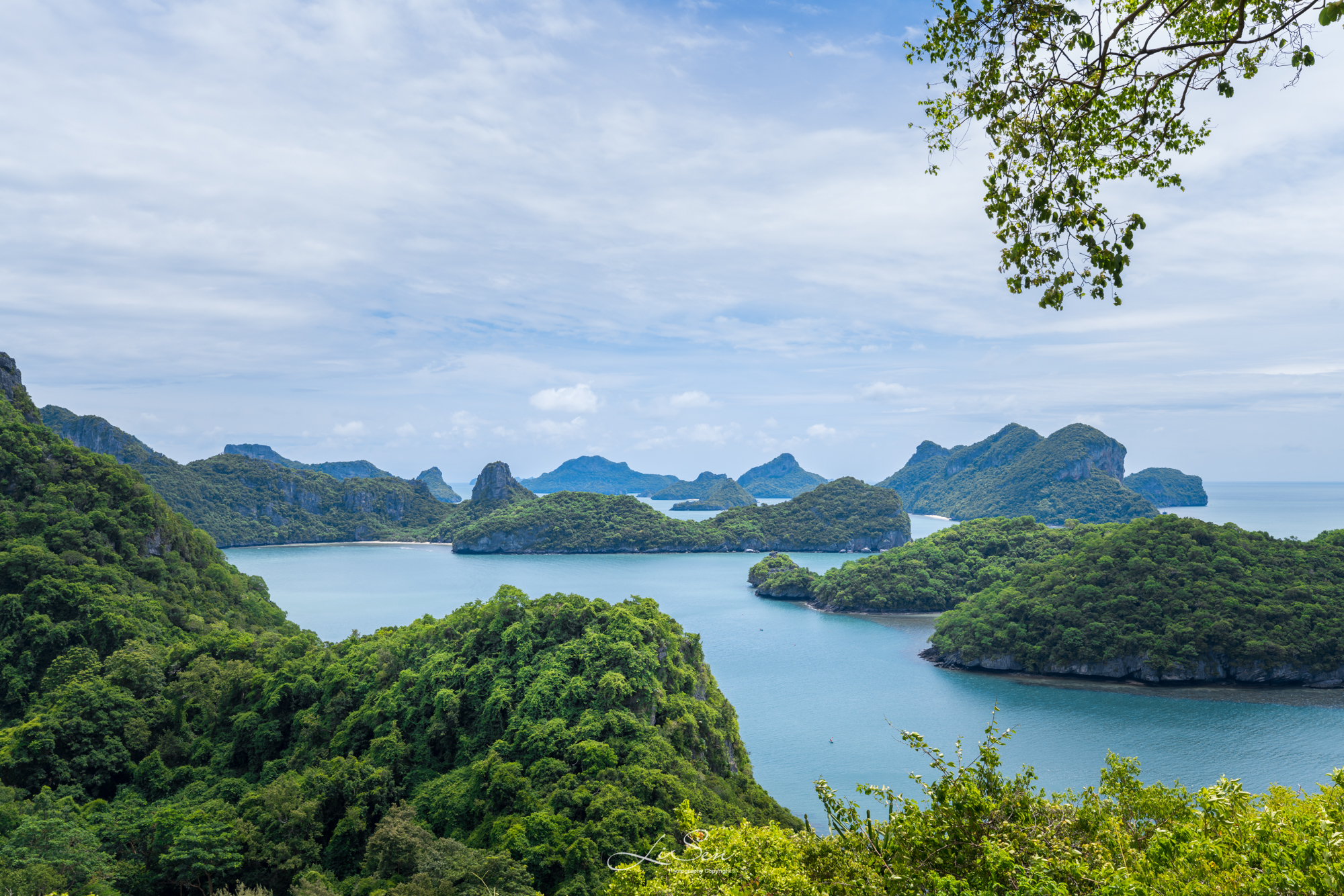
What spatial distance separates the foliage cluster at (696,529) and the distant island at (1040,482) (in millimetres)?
25694

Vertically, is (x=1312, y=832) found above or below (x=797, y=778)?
above

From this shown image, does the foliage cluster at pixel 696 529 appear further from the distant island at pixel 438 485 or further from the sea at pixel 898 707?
the distant island at pixel 438 485

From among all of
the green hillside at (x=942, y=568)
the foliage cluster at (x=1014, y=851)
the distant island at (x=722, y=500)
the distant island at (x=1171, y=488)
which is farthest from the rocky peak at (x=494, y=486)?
the distant island at (x=1171, y=488)

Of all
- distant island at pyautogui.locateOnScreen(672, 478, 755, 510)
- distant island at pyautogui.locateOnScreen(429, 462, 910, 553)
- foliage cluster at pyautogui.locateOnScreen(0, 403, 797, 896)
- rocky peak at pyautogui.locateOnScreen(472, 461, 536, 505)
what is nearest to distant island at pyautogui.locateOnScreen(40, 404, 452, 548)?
rocky peak at pyautogui.locateOnScreen(472, 461, 536, 505)

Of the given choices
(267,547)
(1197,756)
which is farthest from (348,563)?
(1197,756)

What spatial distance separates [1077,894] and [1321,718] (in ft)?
120

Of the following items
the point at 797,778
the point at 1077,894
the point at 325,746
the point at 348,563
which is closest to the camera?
the point at 1077,894

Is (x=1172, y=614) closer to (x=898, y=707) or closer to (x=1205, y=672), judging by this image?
(x=1205, y=672)

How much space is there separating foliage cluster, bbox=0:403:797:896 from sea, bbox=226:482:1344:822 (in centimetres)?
672

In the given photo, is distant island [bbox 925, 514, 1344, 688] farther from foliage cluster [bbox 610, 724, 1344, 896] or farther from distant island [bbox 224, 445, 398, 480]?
distant island [bbox 224, 445, 398, 480]

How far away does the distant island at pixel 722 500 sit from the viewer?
547 feet

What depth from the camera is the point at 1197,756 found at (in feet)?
86.2

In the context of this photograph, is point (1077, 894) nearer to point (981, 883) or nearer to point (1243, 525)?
point (981, 883)

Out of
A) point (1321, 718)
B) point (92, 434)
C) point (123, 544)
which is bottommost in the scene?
point (1321, 718)
